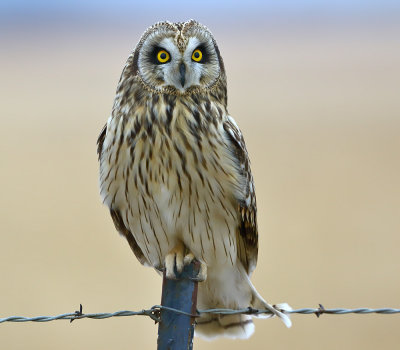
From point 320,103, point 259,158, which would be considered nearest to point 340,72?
point 320,103

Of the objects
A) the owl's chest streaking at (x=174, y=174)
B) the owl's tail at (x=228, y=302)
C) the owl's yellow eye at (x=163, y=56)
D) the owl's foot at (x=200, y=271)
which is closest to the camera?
the owl's foot at (x=200, y=271)

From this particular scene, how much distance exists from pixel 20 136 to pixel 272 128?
5.55 metres

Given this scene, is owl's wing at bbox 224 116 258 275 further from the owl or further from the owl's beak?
the owl's beak

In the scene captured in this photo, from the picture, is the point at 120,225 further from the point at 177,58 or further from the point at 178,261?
the point at 177,58

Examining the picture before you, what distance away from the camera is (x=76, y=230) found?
12125mm

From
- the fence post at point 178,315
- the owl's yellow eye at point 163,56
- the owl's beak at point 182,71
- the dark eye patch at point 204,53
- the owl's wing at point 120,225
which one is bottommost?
the fence post at point 178,315

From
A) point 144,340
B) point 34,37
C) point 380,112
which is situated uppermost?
point 34,37

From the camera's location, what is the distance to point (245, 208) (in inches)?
166

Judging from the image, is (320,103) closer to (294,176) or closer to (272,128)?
(272,128)

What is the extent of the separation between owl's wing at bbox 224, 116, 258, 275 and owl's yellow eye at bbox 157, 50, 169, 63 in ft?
1.51

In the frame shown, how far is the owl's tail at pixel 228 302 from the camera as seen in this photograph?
14.7ft

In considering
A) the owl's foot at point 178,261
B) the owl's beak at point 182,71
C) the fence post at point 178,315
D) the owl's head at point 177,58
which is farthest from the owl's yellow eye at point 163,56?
the fence post at point 178,315

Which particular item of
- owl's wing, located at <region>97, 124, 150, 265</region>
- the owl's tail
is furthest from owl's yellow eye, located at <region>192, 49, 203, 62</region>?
the owl's tail

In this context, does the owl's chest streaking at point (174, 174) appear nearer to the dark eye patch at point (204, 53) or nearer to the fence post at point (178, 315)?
the dark eye patch at point (204, 53)
